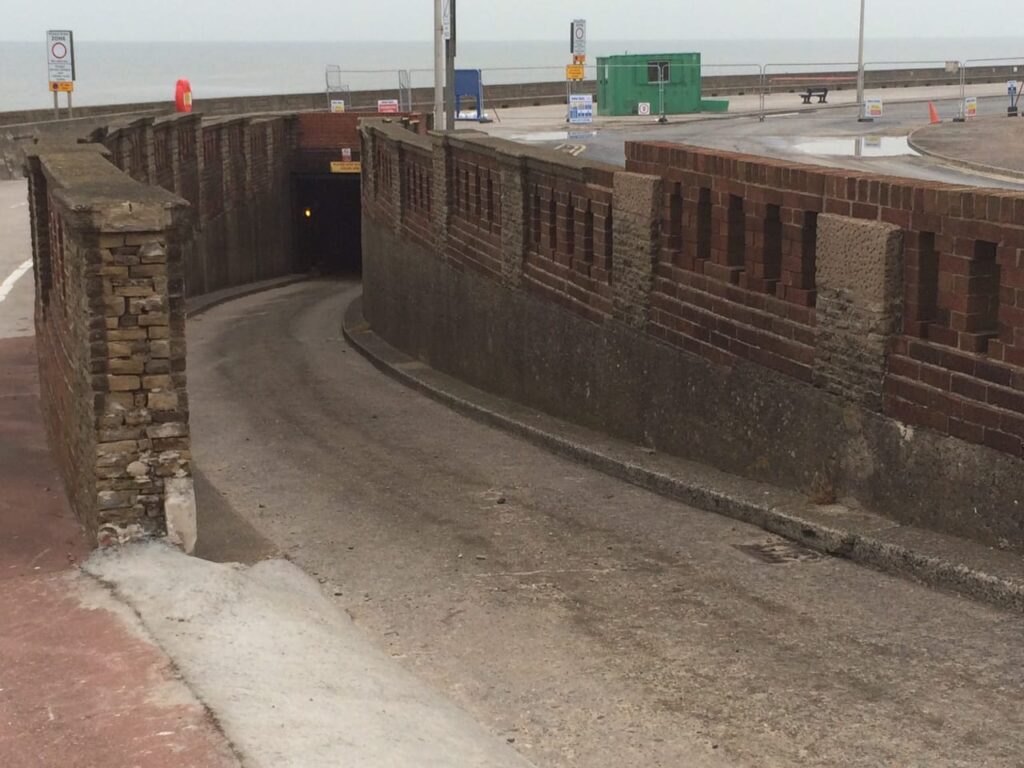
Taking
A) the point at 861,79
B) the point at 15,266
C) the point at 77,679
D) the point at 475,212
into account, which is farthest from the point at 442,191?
the point at 861,79

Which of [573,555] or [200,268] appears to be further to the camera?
[200,268]

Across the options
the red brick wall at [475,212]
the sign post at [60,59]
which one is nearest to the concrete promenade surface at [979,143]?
the red brick wall at [475,212]

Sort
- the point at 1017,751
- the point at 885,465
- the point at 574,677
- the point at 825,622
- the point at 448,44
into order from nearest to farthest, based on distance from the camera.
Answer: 1. the point at 1017,751
2. the point at 574,677
3. the point at 825,622
4. the point at 885,465
5. the point at 448,44

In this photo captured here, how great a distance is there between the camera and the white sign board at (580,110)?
52.2 metres

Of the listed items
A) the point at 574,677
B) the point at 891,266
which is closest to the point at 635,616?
the point at 574,677

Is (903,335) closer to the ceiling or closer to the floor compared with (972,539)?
closer to the ceiling

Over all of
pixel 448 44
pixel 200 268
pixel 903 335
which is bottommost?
Answer: pixel 200 268

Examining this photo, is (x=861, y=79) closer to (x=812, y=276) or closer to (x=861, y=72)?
(x=861, y=72)

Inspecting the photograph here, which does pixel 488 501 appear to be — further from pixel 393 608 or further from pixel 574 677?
pixel 574 677

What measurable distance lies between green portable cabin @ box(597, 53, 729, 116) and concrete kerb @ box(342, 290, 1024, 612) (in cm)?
4267

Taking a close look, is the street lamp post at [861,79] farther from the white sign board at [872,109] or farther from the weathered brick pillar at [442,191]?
the weathered brick pillar at [442,191]

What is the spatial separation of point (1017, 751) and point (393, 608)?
4.15 meters

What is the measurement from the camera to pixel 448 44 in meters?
36.7

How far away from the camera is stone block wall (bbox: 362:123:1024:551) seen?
418 inches
